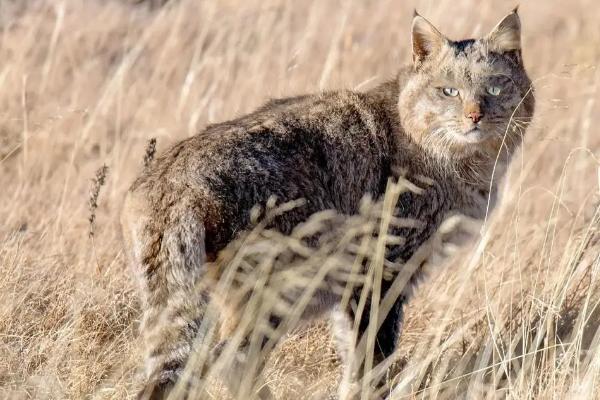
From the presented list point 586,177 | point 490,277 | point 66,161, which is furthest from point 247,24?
point 490,277

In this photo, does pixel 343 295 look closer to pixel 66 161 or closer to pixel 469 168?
pixel 469 168

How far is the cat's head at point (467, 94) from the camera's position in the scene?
172 inches

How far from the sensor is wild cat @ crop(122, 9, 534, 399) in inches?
134

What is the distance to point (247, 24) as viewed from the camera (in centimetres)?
812

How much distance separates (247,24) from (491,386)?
5.06 metres

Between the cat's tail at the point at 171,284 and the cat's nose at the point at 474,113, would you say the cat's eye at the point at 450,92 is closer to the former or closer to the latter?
the cat's nose at the point at 474,113

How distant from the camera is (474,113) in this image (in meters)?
4.30

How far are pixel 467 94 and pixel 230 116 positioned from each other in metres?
2.81

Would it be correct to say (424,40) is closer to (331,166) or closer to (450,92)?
(450,92)

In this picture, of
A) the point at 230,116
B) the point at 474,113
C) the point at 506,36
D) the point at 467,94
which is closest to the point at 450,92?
the point at 467,94

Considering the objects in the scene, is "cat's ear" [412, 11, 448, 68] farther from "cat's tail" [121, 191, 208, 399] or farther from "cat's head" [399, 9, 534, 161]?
"cat's tail" [121, 191, 208, 399]

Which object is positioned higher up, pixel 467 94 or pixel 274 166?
pixel 467 94

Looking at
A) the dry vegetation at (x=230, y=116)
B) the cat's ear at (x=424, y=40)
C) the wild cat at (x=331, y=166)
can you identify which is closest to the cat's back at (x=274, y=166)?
the wild cat at (x=331, y=166)

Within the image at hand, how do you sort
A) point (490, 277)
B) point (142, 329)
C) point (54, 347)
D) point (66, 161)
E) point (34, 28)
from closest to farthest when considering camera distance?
point (142, 329) → point (54, 347) → point (490, 277) → point (66, 161) → point (34, 28)
